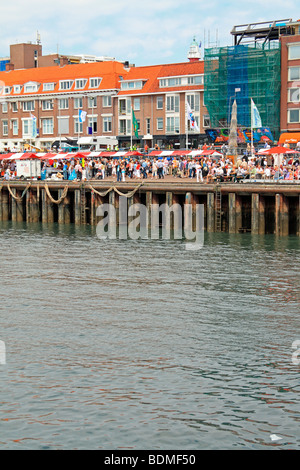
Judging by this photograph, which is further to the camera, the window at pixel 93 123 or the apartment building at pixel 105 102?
the window at pixel 93 123

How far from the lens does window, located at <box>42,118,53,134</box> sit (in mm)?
111688

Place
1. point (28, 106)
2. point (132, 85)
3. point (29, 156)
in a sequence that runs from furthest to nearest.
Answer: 1. point (28, 106)
2. point (132, 85)
3. point (29, 156)

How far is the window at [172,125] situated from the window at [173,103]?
1125 mm

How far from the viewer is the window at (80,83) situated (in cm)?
10844

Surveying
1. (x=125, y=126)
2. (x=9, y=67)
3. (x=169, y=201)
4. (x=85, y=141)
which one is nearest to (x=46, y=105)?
(x=125, y=126)

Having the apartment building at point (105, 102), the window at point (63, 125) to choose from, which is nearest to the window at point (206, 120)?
the apartment building at point (105, 102)

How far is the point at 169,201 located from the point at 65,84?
6423 cm

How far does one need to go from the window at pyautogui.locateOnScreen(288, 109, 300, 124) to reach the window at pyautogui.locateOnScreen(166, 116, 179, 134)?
59.2 feet

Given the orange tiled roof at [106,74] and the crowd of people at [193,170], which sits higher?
the orange tiled roof at [106,74]

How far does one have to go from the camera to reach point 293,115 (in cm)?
8356

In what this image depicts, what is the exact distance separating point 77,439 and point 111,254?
2442cm

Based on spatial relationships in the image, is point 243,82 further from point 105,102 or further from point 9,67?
point 9,67

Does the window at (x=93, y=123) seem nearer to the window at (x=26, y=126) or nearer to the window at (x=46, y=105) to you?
the window at (x=46, y=105)

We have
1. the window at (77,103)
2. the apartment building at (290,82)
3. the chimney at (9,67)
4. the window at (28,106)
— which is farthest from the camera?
the chimney at (9,67)
